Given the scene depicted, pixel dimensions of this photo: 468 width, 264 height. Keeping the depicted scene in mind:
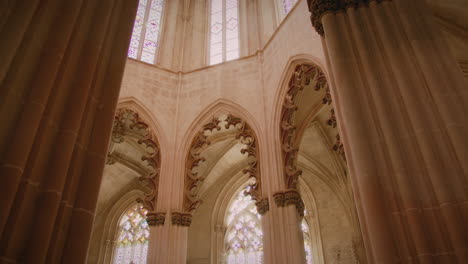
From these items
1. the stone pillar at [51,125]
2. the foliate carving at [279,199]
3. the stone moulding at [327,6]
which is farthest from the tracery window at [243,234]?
the stone pillar at [51,125]

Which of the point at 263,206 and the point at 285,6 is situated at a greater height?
the point at 285,6

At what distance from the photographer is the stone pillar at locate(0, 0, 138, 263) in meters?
2.62

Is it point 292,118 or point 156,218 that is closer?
point 156,218

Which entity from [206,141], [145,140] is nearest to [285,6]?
[206,141]

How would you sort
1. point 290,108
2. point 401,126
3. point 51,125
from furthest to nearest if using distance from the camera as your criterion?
point 290,108, point 401,126, point 51,125

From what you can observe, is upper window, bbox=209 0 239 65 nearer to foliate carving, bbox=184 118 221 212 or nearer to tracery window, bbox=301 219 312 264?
foliate carving, bbox=184 118 221 212

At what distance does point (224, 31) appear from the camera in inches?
496

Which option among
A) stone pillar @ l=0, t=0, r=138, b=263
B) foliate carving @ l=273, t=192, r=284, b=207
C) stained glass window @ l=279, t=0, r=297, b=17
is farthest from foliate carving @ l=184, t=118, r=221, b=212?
stone pillar @ l=0, t=0, r=138, b=263

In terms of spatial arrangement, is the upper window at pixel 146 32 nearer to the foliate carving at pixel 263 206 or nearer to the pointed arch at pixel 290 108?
the pointed arch at pixel 290 108

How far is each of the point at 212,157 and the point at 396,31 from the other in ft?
30.9

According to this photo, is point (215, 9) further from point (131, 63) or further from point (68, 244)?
point (68, 244)

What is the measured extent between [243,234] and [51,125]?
37.6ft

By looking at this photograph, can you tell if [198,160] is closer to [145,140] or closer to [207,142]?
[207,142]

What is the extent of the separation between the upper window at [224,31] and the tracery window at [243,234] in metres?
4.72
